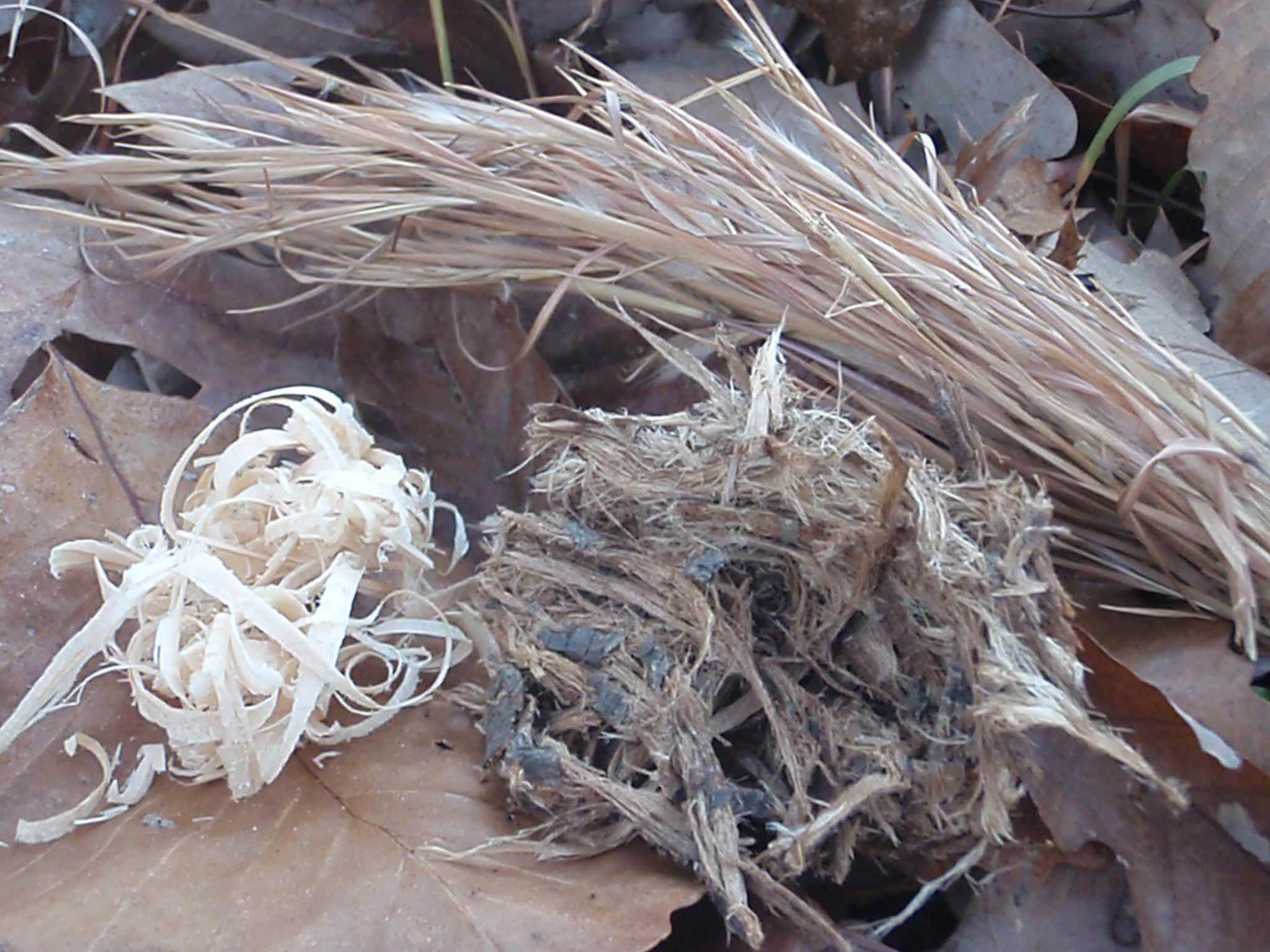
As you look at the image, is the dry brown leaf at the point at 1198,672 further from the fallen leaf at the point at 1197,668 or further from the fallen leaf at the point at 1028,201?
the fallen leaf at the point at 1028,201

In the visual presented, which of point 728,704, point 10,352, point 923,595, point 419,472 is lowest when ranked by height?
point 10,352

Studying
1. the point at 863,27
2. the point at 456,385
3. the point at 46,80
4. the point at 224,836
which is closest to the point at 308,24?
the point at 46,80

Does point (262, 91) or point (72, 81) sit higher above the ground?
point (262, 91)

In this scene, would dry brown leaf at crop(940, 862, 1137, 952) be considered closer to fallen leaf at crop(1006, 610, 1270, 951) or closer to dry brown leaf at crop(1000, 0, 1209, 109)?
fallen leaf at crop(1006, 610, 1270, 951)

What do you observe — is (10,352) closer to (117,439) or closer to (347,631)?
(117,439)

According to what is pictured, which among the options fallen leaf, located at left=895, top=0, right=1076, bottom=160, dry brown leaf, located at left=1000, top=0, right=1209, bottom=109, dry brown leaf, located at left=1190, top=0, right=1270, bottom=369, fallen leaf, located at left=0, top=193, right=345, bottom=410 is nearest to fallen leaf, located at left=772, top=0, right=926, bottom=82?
fallen leaf, located at left=895, top=0, right=1076, bottom=160

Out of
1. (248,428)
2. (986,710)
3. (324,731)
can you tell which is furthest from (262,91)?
(986,710)

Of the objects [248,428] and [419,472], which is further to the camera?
[248,428]
